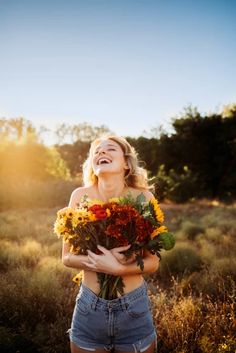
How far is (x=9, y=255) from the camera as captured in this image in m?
7.20

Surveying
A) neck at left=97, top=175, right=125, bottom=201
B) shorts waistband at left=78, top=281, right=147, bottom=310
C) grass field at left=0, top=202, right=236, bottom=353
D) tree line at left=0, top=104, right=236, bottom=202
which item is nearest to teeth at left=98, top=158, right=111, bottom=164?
neck at left=97, top=175, right=125, bottom=201

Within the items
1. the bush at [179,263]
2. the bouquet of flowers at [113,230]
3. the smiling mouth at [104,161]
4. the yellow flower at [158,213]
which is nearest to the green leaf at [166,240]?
the bouquet of flowers at [113,230]

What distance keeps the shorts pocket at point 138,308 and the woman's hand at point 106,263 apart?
249 millimetres

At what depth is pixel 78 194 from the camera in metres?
2.74

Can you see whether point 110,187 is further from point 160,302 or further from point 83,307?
point 160,302

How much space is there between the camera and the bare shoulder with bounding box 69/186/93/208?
2684 mm

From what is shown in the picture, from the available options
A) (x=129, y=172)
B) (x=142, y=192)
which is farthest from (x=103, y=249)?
(x=129, y=172)

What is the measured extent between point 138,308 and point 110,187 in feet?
3.00

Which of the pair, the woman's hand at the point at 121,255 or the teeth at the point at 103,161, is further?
the teeth at the point at 103,161

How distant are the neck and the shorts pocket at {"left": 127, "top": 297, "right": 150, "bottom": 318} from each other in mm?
830

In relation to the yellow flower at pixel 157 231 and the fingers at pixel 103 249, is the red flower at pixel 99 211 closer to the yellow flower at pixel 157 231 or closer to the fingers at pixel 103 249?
the fingers at pixel 103 249

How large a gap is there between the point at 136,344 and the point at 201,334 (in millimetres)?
2378

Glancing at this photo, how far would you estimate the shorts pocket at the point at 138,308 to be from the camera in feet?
7.42

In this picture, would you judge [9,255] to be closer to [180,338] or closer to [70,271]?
[70,271]
